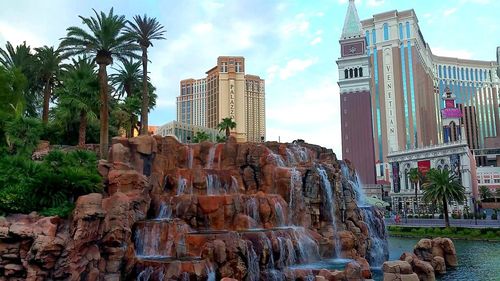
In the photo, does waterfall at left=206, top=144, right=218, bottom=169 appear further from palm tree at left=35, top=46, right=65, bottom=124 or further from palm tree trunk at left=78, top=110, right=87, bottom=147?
palm tree at left=35, top=46, right=65, bottom=124

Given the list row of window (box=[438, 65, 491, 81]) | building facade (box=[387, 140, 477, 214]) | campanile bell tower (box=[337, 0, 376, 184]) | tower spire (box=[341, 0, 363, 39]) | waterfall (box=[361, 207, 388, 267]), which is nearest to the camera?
waterfall (box=[361, 207, 388, 267])

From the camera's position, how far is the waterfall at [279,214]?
2543 cm

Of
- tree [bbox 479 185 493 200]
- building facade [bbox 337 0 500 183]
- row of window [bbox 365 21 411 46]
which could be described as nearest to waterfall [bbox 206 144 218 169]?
building facade [bbox 337 0 500 183]

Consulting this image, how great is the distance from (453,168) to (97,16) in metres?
76.7

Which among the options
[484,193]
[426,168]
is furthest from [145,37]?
[484,193]

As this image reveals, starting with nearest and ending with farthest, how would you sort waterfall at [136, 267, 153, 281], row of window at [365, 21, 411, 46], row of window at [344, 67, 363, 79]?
1. waterfall at [136, 267, 153, 281]
2. row of window at [344, 67, 363, 79]
3. row of window at [365, 21, 411, 46]

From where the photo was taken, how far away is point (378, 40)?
12975 centimetres

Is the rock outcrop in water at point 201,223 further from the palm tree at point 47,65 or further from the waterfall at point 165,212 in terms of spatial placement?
the palm tree at point 47,65

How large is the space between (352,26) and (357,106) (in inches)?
1105

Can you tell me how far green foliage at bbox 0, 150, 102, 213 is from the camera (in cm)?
2098

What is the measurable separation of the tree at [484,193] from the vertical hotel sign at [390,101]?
77.9 ft

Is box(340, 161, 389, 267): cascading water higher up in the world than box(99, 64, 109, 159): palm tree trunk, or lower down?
lower down

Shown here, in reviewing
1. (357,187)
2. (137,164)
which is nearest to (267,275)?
(137,164)

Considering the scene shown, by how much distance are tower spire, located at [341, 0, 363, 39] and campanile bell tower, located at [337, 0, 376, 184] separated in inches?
12.0
